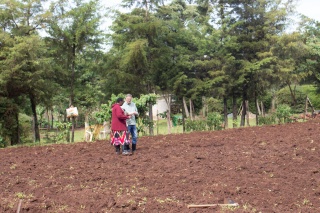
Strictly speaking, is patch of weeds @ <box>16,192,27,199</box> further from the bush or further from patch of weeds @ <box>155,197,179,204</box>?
the bush

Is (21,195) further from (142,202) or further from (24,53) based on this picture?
(24,53)

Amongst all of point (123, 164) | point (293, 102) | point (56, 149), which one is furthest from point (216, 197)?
point (293, 102)

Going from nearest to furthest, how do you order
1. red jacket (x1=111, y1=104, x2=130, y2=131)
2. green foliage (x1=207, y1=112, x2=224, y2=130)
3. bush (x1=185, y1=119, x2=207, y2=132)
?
red jacket (x1=111, y1=104, x2=130, y2=131) → green foliage (x1=207, y1=112, x2=224, y2=130) → bush (x1=185, y1=119, x2=207, y2=132)

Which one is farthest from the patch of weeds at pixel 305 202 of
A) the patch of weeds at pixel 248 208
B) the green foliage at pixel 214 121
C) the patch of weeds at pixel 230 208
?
the green foliage at pixel 214 121

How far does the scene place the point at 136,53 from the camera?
14.7 meters

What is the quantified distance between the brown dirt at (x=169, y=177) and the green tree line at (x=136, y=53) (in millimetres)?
4752

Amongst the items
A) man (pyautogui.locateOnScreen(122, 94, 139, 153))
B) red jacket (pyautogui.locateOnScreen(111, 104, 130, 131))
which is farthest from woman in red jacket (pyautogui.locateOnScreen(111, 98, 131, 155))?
man (pyautogui.locateOnScreen(122, 94, 139, 153))

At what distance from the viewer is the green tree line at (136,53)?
13.4m

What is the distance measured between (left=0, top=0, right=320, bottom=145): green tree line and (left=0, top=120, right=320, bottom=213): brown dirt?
475 centimetres

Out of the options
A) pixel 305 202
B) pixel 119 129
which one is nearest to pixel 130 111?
pixel 119 129

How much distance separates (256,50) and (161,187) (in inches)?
504

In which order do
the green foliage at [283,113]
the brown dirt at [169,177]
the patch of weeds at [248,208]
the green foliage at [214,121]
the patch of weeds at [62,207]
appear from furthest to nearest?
the green foliage at [283,113] → the green foliage at [214,121] → the brown dirt at [169,177] → the patch of weeds at [62,207] → the patch of weeds at [248,208]

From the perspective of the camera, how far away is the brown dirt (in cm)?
468

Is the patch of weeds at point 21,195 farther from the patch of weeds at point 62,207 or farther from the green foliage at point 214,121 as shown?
the green foliage at point 214,121
